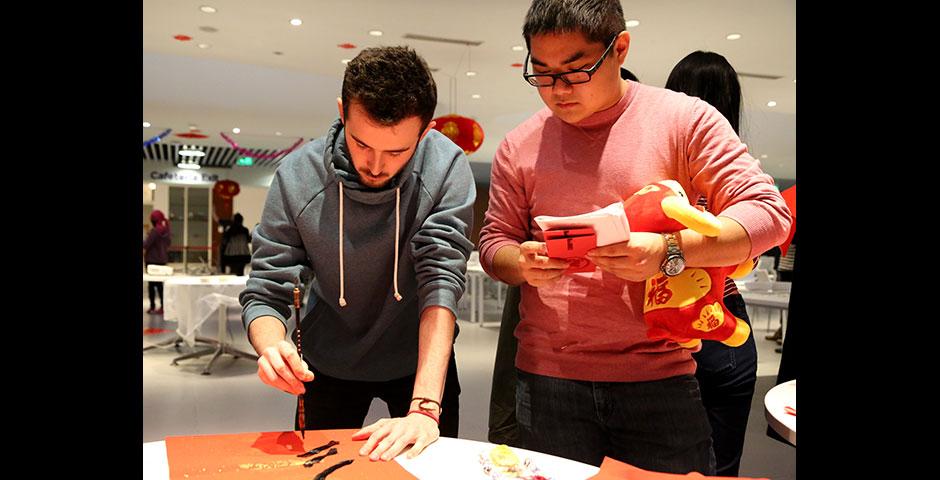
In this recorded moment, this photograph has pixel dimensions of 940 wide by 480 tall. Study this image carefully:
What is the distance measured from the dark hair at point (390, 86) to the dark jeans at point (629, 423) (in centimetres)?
59

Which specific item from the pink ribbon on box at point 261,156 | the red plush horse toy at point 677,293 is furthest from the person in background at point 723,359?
the pink ribbon on box at point 261,156

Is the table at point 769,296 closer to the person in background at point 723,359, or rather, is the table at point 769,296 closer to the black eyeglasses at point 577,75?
the person in background at point 723,359

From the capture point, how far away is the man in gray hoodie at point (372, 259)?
1.36 m

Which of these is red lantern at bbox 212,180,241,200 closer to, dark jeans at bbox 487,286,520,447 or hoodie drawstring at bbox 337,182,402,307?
dark jeans at bbox 487,286,520,447

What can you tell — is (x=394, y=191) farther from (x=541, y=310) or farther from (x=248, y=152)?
(x=248, y=152)

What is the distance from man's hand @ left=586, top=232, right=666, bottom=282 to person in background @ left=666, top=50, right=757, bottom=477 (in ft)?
2.64

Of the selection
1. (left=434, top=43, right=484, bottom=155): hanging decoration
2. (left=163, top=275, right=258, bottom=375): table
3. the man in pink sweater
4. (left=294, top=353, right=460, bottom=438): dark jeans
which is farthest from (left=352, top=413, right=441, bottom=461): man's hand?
(left=434, top=43, right=484, bottom=155): hanging decoration

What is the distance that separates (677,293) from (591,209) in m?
0.23

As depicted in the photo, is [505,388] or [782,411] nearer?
[782,411]

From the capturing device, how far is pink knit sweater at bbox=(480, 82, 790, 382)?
1.32 metres

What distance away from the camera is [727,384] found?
2064 mm

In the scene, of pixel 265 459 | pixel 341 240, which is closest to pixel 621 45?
pixel 341 240

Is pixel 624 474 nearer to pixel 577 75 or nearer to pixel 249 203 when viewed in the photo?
pixel 577 75

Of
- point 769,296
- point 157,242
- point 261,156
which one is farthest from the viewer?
point 261,156
